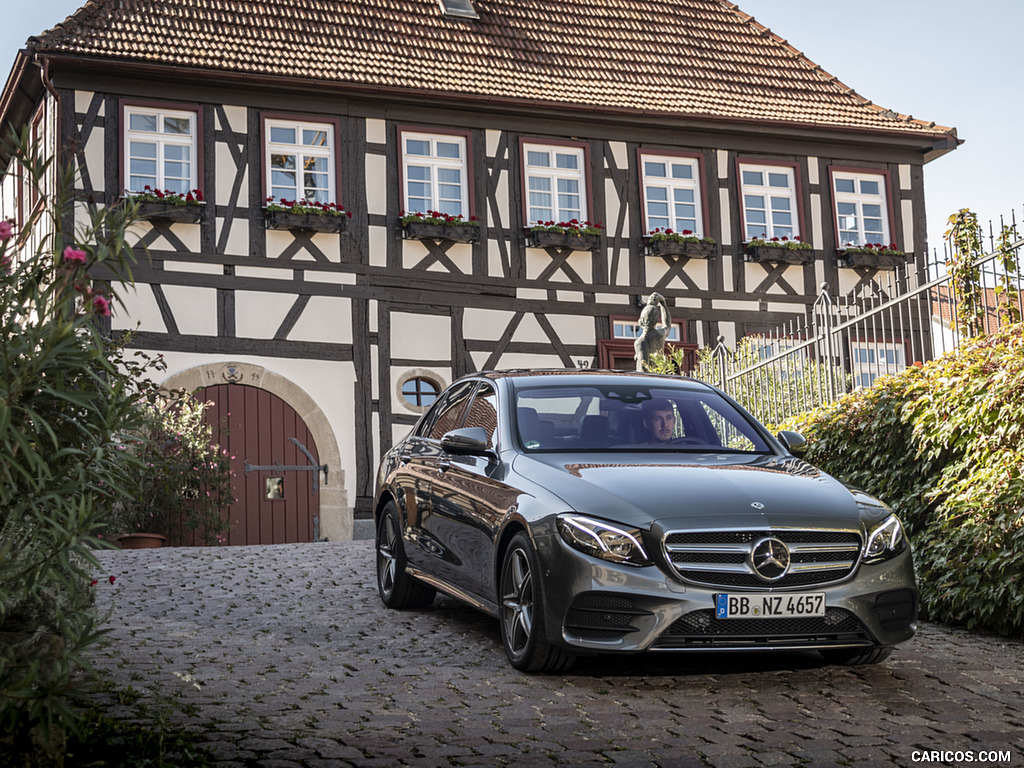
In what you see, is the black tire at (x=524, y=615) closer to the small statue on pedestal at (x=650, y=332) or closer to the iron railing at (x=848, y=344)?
the iron railing at (x=848, y=344)

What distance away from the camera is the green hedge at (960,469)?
7.43m

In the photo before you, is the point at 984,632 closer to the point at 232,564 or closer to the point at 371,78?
the point at 232,564

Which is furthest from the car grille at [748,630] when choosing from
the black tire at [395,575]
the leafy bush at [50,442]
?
the black tire at [395,575]

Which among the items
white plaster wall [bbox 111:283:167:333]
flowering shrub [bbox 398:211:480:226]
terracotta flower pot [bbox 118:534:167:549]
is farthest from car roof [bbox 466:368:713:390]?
flowering shrub [bbox 398:211:480:226]

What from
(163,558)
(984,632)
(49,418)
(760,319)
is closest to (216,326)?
(163,558)

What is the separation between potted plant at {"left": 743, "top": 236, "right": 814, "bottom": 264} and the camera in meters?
21.7

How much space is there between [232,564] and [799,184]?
14.0 metres

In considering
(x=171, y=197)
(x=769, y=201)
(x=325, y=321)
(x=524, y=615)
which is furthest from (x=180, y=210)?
(x=524, y=615)

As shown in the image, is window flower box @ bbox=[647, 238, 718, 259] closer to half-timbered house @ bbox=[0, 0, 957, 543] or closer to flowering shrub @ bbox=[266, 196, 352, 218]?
half-timbered house @ bbox=[0, 0, 957, 543]

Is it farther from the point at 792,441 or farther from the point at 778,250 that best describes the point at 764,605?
the point at 778,250

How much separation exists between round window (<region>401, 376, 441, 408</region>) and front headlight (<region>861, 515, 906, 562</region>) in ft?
46.3

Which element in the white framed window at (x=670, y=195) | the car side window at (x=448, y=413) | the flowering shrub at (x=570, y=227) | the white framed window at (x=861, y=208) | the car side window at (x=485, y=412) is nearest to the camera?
the car side window at (x=485, y=412)

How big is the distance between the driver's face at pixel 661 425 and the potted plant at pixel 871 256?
51.1 feet

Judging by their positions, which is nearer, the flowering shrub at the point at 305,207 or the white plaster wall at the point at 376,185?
the flowering shrub at the point at 305,207
